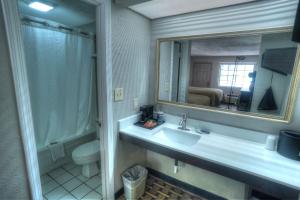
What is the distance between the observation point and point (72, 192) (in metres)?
1.88

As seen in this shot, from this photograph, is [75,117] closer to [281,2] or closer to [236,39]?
[236,39]

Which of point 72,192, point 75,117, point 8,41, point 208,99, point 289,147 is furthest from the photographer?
point 75,117

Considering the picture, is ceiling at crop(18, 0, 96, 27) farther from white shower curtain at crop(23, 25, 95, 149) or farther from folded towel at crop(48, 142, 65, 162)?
folded towel at crop(48, 142, 65, 162)

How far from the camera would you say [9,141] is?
0.99 meters

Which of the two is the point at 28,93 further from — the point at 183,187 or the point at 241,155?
the point at 183,187

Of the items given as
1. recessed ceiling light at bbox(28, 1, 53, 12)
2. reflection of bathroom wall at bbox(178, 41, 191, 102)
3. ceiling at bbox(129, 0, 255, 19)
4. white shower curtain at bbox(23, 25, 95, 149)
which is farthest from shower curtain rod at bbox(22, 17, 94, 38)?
reflection of bathroom wall at bbox(178, 41, 191, 102)

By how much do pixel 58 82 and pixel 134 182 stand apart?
155 cm

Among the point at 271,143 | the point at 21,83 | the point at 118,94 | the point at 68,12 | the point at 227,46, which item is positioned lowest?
the point at 271,143

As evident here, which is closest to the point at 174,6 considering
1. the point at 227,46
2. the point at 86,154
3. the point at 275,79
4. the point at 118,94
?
the point at 227,46

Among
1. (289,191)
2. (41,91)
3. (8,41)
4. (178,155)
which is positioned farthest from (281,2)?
(41,91)

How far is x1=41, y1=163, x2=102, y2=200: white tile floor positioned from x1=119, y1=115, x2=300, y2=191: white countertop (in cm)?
90

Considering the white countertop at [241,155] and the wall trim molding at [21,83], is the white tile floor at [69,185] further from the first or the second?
the white countertop at [241,155]

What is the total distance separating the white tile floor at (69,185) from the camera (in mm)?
1827

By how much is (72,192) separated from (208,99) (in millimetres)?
1901
